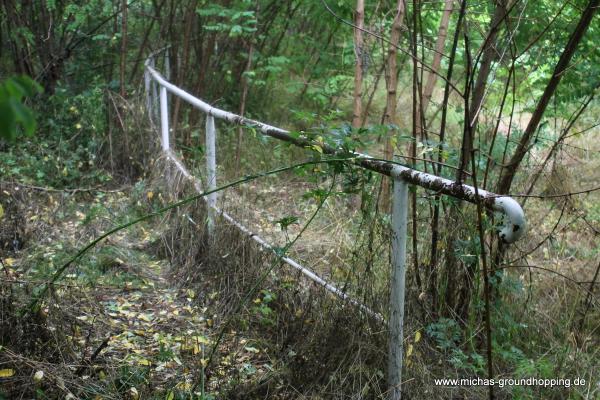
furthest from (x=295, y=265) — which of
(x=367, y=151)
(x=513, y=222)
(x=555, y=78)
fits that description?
(x=367, y=151)

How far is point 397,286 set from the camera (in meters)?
2.60

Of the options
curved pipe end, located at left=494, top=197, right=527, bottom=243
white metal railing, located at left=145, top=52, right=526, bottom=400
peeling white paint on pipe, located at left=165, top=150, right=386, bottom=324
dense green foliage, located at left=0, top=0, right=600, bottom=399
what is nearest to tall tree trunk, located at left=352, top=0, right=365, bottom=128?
dense green foliage, located at left=0, top=0, right=600, bottom=399

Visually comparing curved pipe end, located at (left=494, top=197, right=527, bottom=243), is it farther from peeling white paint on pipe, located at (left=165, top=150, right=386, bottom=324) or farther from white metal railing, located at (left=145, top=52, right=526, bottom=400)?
peeling white paint on pipe, located at (left=165, top=150, right=386, bottom=324)

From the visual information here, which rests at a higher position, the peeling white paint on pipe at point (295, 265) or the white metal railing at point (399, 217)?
the white metal railing at point (399, 217)

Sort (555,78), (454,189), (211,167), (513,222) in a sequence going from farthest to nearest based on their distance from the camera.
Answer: (211,167)
(555,78)
(454,189)
(513,222)

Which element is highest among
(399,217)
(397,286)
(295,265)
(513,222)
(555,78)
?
(555,78)

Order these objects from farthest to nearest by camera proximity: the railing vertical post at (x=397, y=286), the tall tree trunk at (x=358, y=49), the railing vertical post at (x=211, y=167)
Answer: the tall tree trunk at (x=358, y=49)
the railing vertical post at (x=211, y=167)
the railing vertical post at (x=397, y=286)

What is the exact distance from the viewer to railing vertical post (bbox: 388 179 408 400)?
8.24 feet

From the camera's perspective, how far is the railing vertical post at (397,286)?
2512mm

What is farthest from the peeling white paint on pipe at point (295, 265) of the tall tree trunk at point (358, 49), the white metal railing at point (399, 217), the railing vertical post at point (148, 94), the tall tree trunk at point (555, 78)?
the railing vertical post at point (148, 94)

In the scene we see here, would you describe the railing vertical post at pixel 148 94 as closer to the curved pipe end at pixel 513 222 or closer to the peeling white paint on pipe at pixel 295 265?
the peeling white paint on pipe at pixel 295 265

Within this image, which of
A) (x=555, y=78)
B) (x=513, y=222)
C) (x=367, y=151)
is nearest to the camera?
(x=513, y=222)

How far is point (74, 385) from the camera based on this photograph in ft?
8.88

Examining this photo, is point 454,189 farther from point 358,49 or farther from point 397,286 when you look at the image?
point 358,49
